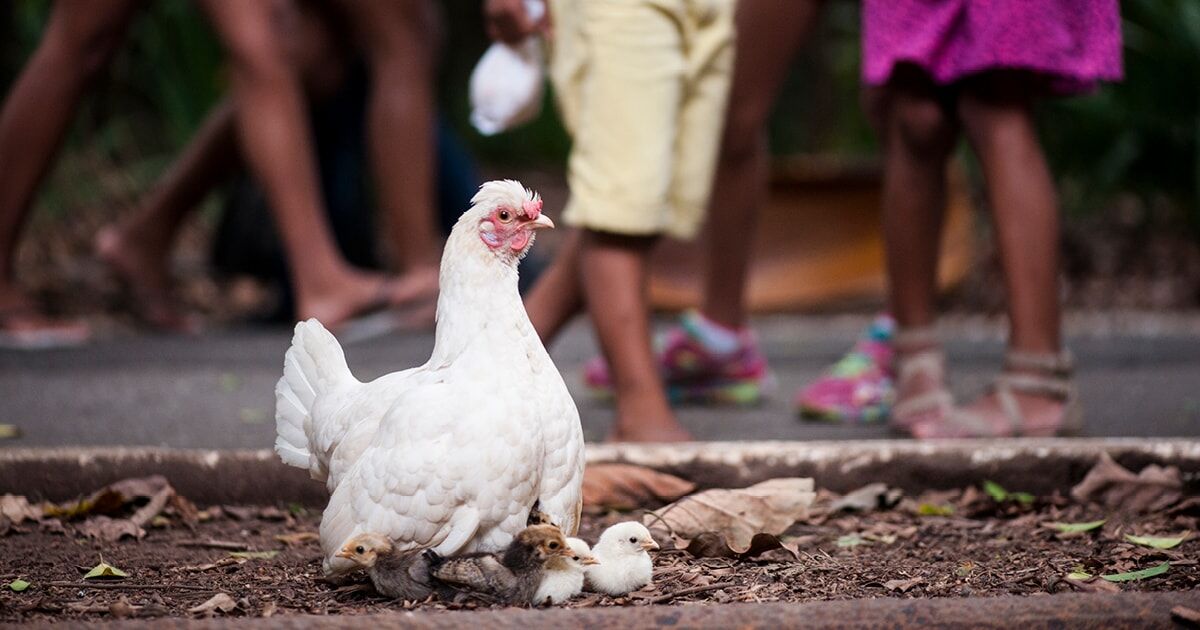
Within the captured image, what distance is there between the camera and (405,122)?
16.9 ft

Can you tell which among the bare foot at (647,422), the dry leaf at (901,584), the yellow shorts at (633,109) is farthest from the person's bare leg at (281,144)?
the dry leaf at (901,584)

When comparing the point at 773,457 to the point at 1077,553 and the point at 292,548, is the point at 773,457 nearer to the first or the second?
the point at 1077,553

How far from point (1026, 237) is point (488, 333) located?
1519mm

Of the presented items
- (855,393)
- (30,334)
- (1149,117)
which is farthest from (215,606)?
(1149,117)

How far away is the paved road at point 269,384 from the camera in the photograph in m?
3.49

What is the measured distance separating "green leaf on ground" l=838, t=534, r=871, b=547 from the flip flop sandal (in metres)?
3.41

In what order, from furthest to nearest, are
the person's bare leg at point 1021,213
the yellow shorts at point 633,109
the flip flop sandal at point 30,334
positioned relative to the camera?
the flip flop sandal at point 30,334, the person's bare leg at point 1021,213, the yellow shorts at point 633,109

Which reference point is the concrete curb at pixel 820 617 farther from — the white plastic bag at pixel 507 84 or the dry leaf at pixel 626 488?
the white plastic bag at pixel 507 84

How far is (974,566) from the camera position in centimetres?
238

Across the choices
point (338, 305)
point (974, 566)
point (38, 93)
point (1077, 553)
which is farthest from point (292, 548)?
point (38, 93)

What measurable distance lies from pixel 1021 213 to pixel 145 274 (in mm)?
3823

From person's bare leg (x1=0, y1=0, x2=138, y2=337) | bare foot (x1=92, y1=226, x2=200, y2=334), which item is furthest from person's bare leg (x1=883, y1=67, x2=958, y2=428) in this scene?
bare foot (x1=92, y1=226, x2=200, y2=334)

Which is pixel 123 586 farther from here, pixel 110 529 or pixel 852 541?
pixel 852 541

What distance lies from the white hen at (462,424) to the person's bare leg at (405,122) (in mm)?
2813
